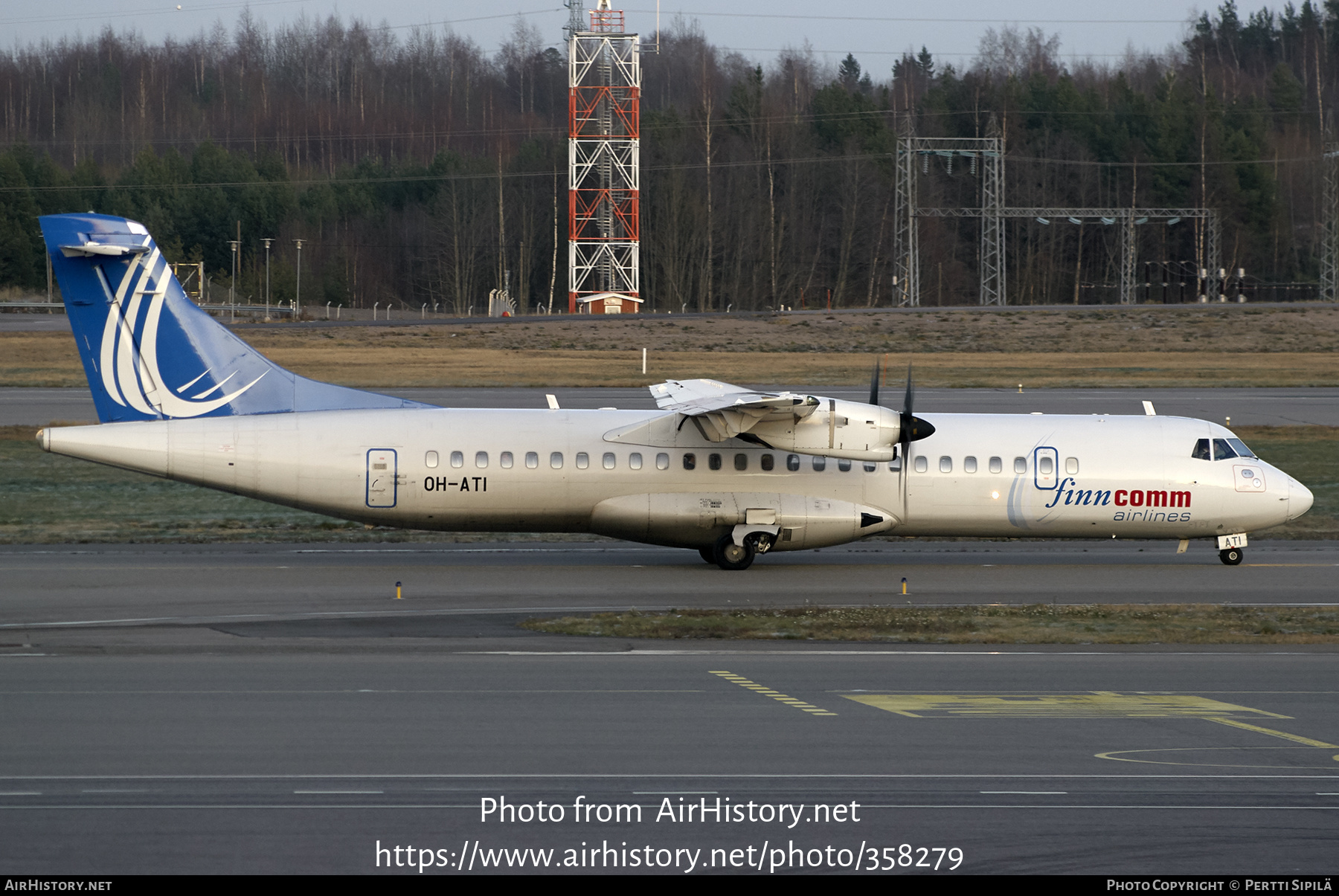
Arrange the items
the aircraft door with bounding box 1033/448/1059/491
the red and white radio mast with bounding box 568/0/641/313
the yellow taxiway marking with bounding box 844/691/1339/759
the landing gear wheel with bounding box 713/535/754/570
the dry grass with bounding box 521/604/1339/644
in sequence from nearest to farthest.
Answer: the yellow taxiway marking with bounding box 844/691/1339/759 → the dry grass with bounding box 521/604/1339/644 → the landing gear wheel with bounding box 713/535/754/570 → the aircraft door with bounding box 1033/448/1059/491 → the red and white radio mast with bounding box 568/0/641/313

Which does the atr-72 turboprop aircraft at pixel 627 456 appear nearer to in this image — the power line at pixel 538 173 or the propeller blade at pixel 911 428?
the propeller blade at pixel 911 428

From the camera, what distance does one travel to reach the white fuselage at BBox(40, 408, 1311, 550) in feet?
70.0

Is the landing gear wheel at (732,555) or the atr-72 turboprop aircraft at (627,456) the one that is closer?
the atr-72 turboprop aircraft at (627,456)

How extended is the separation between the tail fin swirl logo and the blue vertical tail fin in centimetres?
1

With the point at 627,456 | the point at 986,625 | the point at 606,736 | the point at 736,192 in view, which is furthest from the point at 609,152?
the point at 606,736

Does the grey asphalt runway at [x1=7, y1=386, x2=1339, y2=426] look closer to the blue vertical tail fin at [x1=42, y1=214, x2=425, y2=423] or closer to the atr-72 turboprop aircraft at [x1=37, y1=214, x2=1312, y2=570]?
the atr-72 turboprop aircraft at [x1=37, y1=214, x2=1312, y2=570]

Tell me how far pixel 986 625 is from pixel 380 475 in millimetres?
9788

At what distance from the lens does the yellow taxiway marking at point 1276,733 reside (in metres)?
11.7

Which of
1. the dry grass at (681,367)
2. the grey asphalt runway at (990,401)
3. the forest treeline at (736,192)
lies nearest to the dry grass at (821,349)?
the dry grass at (681,367)

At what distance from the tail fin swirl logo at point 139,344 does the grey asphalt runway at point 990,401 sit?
2032cm

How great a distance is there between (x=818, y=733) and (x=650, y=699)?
79.6 inches

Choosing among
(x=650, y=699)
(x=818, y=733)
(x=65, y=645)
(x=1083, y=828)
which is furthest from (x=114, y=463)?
(x=1083, y=828)

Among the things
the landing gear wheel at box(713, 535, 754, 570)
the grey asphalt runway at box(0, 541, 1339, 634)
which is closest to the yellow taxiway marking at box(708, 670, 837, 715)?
the grey asphalt runway at box(0, 541, 1339, 634)

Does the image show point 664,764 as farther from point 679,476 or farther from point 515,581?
point 679,476
